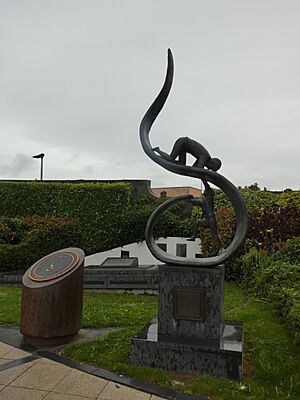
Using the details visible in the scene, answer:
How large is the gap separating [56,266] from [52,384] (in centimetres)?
182

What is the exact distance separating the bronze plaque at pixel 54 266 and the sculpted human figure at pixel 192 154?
1992 mm

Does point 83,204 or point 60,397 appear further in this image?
point 83,204

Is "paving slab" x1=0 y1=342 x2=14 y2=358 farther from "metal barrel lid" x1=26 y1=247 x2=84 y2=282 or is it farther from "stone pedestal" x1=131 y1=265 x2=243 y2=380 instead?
"stone pedestal" x1=131 y1=265 x2=243 y2=380

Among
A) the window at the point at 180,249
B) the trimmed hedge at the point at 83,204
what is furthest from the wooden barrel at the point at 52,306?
the trimmed hedge at the point at 83,204

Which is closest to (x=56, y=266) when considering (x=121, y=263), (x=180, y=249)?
(x=121, y=263)

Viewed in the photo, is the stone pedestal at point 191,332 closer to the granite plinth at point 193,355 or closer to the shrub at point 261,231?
the granite plinth at point 193,355

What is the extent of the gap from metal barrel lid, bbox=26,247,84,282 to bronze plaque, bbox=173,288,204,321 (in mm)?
1565

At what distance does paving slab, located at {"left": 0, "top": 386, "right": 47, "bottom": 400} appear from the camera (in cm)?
344

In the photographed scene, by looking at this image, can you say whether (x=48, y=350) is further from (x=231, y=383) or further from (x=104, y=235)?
(x=104, y=235)

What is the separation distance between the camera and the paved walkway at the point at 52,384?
3488mm

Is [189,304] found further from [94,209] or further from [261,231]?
[94,209]

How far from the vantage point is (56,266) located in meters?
5.27

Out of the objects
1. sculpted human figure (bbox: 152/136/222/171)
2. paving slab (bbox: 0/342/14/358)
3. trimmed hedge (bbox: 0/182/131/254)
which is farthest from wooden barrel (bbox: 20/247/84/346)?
trimmed hedge (bbox: 0/182/131/254)

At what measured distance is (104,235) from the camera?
14.6m
